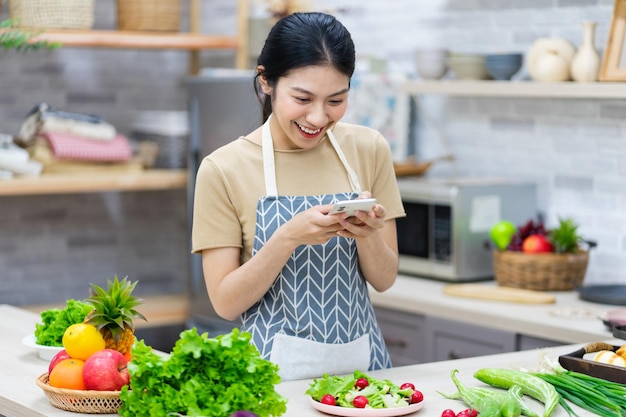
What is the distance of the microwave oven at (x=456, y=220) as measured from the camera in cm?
412

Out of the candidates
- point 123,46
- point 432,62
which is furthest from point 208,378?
point 123,46

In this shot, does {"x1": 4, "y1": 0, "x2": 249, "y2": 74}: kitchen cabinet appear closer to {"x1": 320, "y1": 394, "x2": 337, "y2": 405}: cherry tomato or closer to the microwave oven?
the microwave oven

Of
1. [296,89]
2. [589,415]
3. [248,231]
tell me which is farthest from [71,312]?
[589,415]

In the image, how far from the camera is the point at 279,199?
2568 mm

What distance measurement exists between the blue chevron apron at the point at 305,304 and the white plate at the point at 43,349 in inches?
18.5

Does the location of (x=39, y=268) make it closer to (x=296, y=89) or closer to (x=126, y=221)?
(x=126, y=221)

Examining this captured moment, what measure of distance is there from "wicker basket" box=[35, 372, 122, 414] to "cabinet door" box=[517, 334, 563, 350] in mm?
1728

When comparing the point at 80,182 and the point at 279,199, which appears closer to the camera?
the point at 279,199

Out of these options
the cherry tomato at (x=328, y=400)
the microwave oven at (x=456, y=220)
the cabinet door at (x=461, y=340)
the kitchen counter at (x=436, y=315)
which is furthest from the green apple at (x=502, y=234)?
the cherry tomato at (x=328, y=400)

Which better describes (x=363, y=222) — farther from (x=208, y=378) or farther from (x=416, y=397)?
(x=208, y=378)

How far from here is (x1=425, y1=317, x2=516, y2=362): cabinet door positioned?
3.62 m

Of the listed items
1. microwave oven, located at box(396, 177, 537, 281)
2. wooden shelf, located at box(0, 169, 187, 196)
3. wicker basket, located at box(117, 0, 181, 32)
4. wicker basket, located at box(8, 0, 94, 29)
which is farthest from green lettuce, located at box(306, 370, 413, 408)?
wicker basket, located at box(117, 0, 181, 32)

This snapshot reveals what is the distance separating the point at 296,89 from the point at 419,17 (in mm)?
2481

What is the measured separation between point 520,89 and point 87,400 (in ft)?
7.91
